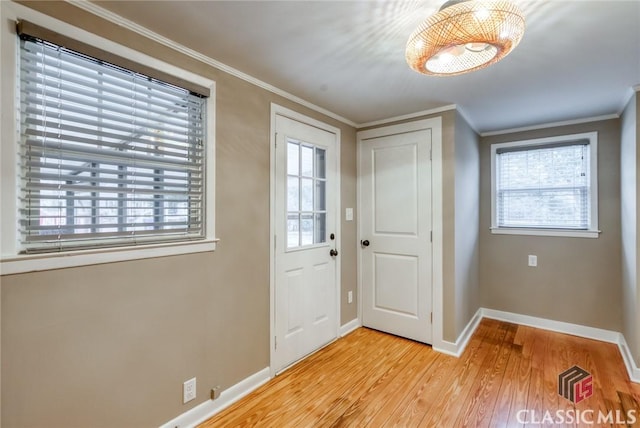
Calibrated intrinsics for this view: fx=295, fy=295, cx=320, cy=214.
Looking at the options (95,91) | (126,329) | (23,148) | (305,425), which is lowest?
(305,425)

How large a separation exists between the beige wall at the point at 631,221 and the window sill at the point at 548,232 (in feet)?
0.94

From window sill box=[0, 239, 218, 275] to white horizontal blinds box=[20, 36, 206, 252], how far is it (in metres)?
0.04

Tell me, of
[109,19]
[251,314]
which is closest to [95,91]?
[109,19]

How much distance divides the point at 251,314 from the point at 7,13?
6.37ft

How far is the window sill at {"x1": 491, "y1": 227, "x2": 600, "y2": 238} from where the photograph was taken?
117 inches

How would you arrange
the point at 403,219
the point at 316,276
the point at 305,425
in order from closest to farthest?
the point at 305,425, the point at 316,276, the point at 403,219

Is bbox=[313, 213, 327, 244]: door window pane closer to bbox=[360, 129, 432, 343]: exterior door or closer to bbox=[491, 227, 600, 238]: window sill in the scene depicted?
bbox=[360, 129, 432, 343]: exterior door

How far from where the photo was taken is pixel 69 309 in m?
1.33

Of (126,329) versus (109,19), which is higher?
(109,19)

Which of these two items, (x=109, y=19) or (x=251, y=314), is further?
(x=251, y=314)

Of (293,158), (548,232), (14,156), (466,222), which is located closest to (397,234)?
(466,222)

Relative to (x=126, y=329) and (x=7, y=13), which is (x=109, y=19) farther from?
(x=126, y=329)

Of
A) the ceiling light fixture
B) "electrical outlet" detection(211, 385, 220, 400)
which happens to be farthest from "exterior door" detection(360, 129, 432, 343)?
"electrical outlet" detection(211, 385, 220, 400)
